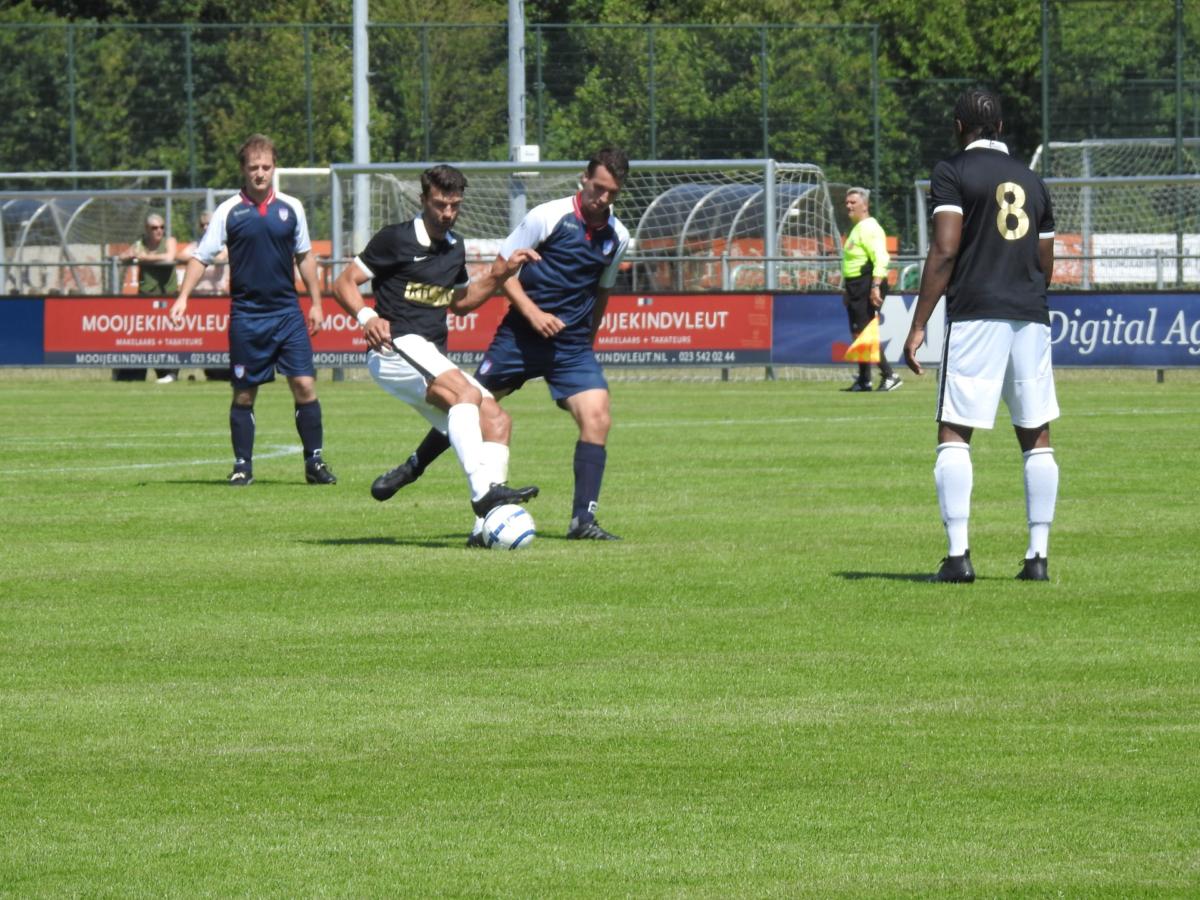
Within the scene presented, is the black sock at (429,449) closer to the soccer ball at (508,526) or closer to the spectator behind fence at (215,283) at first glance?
the soccer ball at (508,526)

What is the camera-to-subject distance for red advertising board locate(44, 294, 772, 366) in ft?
101

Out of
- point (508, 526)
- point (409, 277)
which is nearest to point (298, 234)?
point (409, 277)

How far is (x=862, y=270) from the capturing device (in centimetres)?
2753

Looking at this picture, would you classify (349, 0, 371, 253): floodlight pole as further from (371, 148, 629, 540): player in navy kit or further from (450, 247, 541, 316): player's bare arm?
(450, 247, 541, 316): player's bare arm

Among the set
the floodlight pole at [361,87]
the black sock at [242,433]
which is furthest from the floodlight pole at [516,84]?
the black sock at [242,433]

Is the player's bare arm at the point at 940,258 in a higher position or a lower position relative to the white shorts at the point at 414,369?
higher

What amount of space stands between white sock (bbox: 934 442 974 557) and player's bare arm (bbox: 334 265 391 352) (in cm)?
319

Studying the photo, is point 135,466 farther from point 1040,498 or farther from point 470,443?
point 1040,498

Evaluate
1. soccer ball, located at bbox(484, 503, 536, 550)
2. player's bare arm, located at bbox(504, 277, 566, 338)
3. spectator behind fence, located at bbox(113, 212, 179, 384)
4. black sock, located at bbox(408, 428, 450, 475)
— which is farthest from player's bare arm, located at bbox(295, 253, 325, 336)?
spectator behind fence, located at bbox(113, 212, 179, 384)

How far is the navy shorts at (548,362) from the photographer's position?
1263cm

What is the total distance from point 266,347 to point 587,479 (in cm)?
443

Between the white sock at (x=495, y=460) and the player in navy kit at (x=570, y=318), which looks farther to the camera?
the player in navy kit at (x=570, y=318)

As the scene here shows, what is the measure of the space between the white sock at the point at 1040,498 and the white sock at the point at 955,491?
0.30 meters

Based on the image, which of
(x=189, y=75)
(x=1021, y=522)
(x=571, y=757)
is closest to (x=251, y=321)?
(x=1021, y=522)
